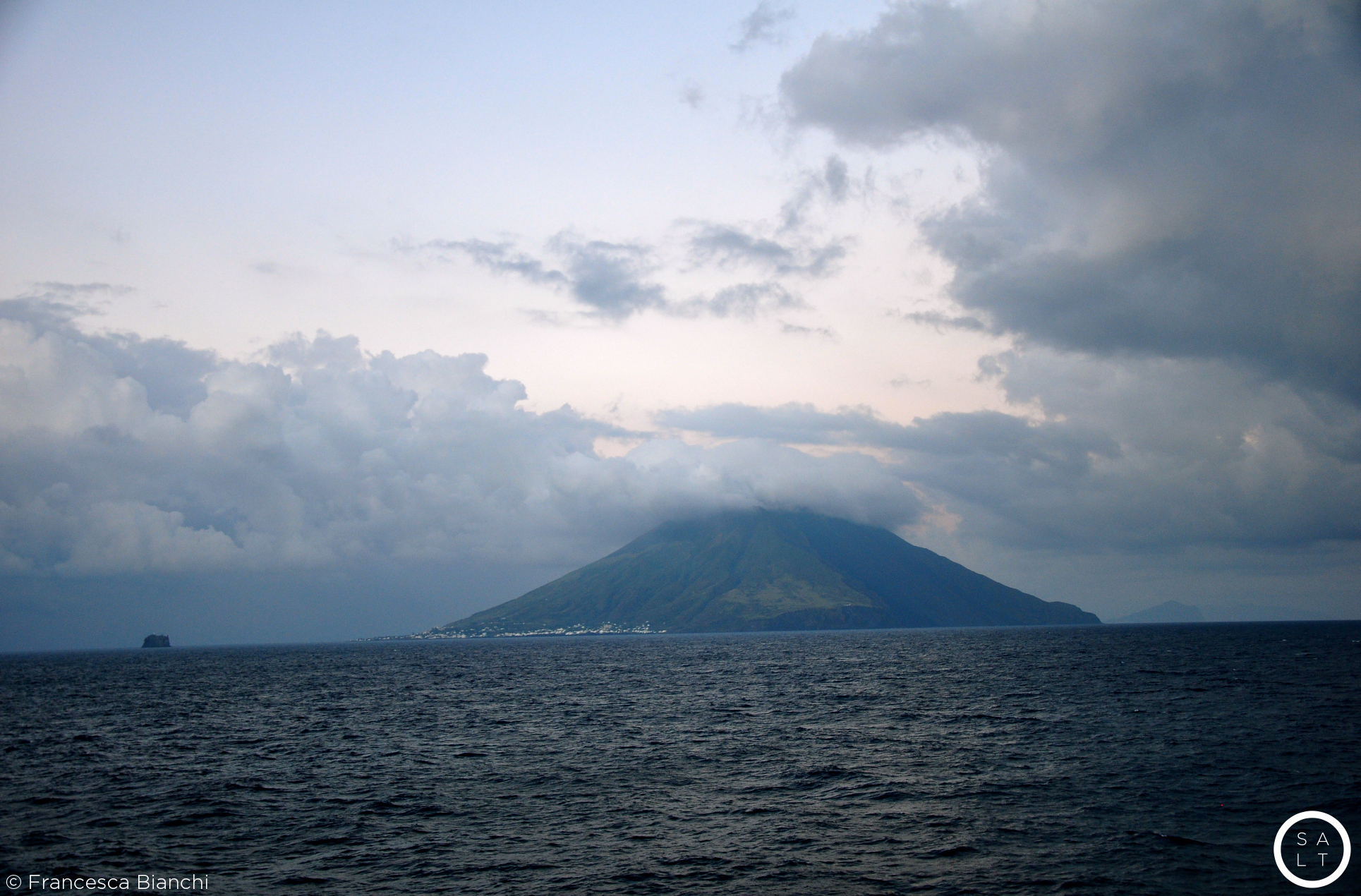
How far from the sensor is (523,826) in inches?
1805

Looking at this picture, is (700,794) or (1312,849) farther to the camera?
(700,794)

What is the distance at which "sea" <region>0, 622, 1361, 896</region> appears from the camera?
38.0 meters

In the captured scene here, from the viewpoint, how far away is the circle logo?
36156 millimetres

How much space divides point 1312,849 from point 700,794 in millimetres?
32070

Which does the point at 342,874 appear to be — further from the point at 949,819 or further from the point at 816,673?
the point at 816,673

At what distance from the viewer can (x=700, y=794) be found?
5234cm

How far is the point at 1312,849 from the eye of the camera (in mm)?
39312

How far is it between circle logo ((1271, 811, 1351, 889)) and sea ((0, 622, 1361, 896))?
0.62 meters

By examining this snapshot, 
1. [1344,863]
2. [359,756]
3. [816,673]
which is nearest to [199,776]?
[359,756]

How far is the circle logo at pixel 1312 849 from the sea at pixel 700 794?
617 millimetres

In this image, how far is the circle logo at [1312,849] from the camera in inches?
1423

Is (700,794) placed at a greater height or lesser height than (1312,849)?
lesser

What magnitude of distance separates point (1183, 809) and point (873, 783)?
17605mm

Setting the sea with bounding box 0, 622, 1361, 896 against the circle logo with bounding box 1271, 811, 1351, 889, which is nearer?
the circle logo with bounding box 1271, 811, 1351, 889
